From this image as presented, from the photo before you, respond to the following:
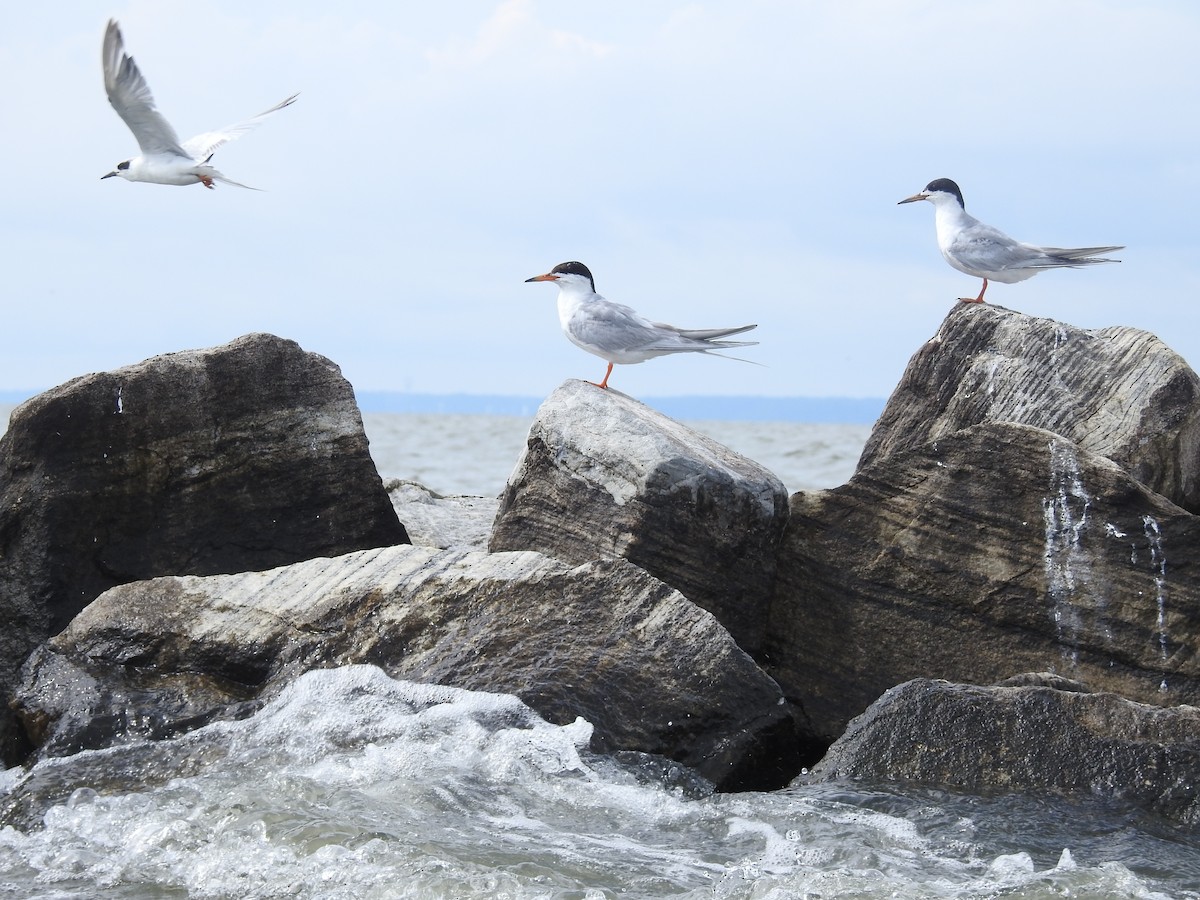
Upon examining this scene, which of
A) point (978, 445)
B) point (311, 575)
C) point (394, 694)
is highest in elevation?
point (978, 445)

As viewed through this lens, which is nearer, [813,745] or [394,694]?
[394,694]

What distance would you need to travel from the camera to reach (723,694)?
250 inches

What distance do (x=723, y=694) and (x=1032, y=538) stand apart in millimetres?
2171

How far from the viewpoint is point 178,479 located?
797 centimetres

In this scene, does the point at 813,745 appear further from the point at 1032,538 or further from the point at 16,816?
the point at 16,816

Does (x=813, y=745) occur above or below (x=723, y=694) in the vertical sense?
below

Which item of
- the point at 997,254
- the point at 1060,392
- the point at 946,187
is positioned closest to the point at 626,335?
the point at 1060,392

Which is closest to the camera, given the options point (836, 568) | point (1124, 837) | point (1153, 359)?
point (1124, 837)

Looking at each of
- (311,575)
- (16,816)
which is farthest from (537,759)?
(16,816)

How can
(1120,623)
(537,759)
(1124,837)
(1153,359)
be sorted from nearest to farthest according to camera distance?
(1124,837), (537,759), (1120,623), (1153,359)

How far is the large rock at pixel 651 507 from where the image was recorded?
7.48 metres

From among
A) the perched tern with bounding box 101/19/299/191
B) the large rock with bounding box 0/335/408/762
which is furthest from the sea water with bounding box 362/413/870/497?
the large rock with bounding box 0/335/408/762

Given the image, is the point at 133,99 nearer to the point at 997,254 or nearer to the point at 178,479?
the point at 178,479

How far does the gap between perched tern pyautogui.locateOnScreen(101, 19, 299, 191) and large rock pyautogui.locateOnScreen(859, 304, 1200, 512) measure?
7046mm
